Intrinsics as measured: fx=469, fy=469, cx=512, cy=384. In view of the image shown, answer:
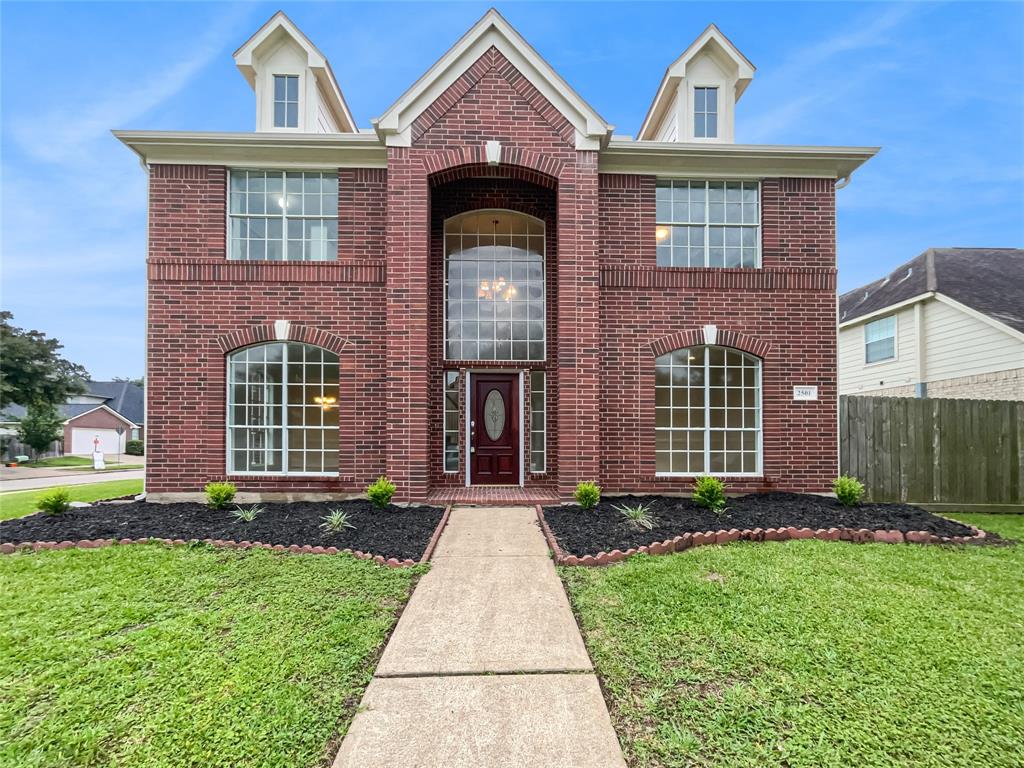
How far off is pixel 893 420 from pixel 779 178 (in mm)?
4717

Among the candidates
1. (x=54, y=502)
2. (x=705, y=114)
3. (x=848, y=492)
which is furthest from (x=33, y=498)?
(x=705, y=114)

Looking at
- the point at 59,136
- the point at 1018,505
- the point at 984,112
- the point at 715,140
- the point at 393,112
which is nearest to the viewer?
the point at 393,112

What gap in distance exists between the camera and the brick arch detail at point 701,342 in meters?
8.14

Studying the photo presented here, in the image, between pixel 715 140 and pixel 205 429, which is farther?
pixel 715 140

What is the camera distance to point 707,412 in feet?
27.2

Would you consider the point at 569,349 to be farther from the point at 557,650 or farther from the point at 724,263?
the point at 557,650

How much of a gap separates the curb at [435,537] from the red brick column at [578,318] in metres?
1.92

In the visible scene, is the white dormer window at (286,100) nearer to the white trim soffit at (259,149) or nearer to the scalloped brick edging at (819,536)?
the white trim soffit at (259,149)

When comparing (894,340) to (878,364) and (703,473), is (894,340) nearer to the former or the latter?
(878,364)

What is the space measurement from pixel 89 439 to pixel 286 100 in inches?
1680

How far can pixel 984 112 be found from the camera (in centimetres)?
2278

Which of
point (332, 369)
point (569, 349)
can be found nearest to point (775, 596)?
point (569, 349)

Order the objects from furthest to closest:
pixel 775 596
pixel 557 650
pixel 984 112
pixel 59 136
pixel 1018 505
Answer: pixel 984 112, pixel 59 136, pixel 1018 505, pixel 775 596, pixel 557 650

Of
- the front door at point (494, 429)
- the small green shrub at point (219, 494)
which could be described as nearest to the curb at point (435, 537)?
the front door at point (494, 429)
